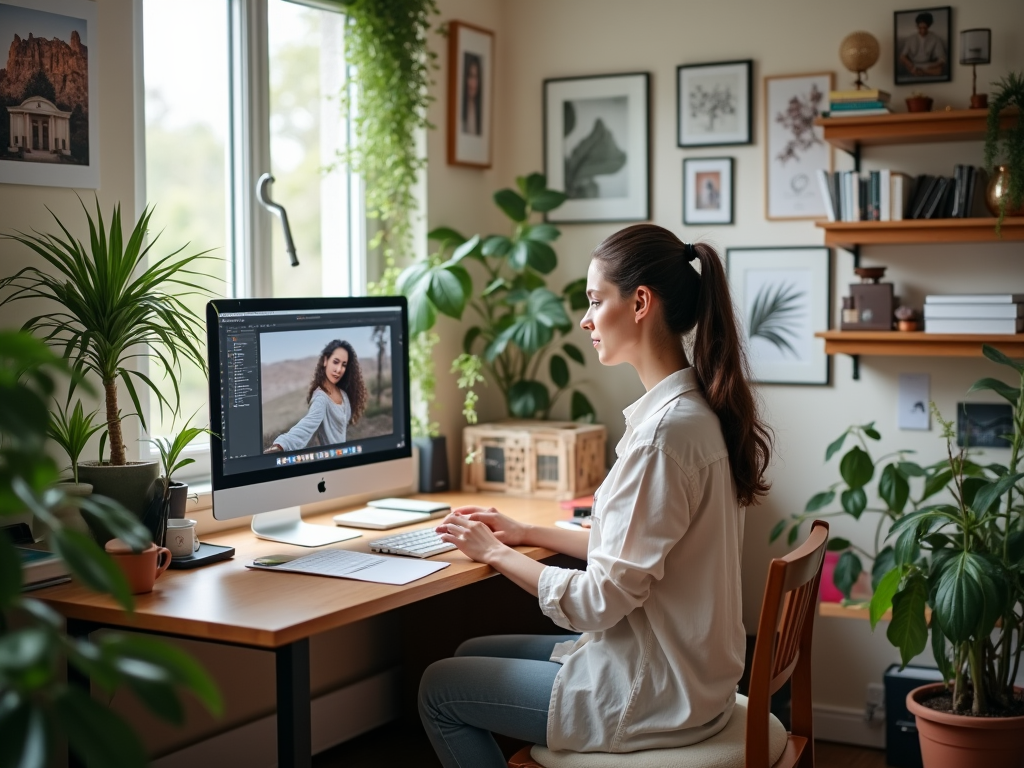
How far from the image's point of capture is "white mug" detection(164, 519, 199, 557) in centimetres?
236

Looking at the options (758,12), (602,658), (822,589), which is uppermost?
(758,12)

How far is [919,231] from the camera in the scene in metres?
3.17

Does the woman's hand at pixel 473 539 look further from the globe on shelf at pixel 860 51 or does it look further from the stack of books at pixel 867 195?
the globe on shelf at pixel 860 51

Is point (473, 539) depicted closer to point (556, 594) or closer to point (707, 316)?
point (556, 594)

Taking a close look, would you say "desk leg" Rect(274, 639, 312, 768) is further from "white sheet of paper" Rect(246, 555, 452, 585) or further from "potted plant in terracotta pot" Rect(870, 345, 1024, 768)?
"potted plant in terracotta pot" Rect(870, 345, 1024, 768)

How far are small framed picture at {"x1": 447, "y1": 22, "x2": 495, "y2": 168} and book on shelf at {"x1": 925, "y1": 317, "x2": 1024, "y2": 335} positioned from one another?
147cm

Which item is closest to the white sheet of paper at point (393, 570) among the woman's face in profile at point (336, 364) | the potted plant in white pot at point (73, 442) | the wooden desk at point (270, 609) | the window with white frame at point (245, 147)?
the wooden desk at point (270, 609)

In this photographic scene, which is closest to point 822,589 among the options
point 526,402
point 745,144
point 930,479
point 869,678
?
point 869,678

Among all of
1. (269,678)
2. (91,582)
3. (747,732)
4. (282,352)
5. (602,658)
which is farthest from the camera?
(269,678)

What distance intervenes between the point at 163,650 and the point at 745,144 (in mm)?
2856

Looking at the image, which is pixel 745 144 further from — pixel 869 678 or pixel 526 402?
pixel 869 678

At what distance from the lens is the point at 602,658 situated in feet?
6.70

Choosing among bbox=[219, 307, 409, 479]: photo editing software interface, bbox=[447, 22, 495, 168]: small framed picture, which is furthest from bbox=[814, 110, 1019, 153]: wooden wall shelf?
bbox=[219, 307, 409, 479]: photo editing software interface

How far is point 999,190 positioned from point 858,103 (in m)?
0.44
